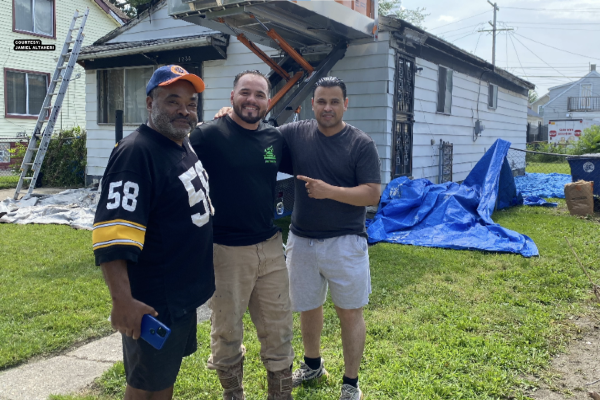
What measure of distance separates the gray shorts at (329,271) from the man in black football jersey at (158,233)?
891mm

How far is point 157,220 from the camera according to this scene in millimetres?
1997

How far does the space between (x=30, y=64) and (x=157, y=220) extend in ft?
62.6

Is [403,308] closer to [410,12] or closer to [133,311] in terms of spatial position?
[133,311]

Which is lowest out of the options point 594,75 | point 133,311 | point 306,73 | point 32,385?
point 32,385

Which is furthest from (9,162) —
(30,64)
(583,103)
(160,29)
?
(583,103)

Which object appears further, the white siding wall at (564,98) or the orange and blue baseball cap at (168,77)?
the white siding wall at (564,98)

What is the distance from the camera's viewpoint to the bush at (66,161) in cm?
1309

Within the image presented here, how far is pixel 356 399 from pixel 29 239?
20.0ft

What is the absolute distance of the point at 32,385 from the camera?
310cm

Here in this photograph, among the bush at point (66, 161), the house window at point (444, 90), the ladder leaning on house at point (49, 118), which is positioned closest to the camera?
the ladder leaning on house at point (49, 118)

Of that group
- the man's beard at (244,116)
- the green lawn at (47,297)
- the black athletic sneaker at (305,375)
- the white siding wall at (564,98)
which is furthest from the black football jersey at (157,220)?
the white siding wall at (564,98)

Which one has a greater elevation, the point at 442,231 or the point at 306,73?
the point at 306,73

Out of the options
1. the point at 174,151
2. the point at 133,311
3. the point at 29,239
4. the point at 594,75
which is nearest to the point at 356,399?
the point at 133,311

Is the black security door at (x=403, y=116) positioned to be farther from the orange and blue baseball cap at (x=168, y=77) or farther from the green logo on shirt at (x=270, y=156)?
the orange and blue baseball cap at (x=168, y=77)
